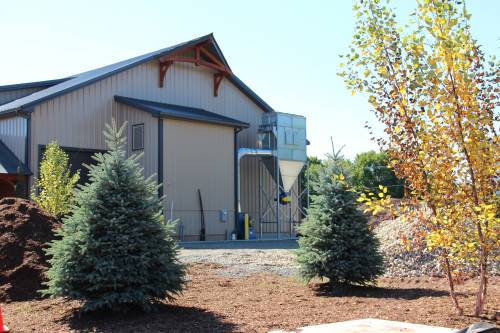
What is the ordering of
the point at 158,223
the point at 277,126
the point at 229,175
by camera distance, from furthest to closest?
the point at 277,126, the point at 229,175, the point at 158,223

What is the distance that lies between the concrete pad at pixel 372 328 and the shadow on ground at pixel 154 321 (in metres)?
1.03

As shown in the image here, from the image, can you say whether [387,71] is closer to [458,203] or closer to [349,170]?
[458,203]

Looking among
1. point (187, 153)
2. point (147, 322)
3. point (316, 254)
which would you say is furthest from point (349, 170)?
point (187, 153)

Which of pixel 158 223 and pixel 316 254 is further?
pixel 316 254

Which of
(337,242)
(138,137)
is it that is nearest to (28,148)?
(138,137)

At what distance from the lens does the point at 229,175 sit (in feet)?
91.9

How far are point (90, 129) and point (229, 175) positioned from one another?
6605mm

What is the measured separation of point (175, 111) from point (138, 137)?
201 cm

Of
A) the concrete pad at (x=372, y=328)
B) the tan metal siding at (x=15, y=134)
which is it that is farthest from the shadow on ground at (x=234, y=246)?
the concrete pad at (x=372, y=328)

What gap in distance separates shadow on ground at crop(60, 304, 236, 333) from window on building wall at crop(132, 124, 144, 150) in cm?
1826

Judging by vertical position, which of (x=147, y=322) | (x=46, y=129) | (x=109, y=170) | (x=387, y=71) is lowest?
(x=147, y=322)

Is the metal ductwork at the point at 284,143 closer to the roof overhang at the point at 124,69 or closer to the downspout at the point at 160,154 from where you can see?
the roof overhang at the point at 124,69

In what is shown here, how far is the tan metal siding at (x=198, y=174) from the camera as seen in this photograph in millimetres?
25516

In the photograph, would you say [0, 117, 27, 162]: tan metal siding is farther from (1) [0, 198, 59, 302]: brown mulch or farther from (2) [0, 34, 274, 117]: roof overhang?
(1) [0, 198, 59, 302]: brown mulch
